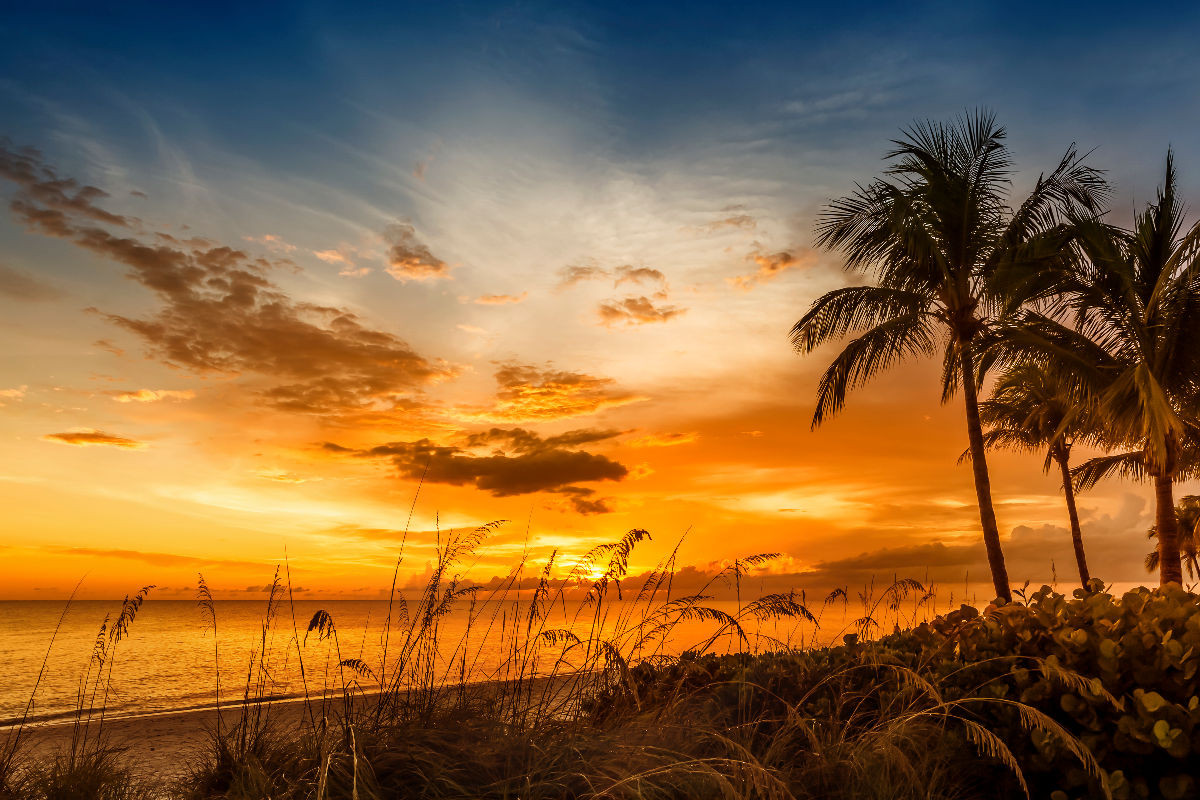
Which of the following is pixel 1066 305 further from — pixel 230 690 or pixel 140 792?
pixel 230 690

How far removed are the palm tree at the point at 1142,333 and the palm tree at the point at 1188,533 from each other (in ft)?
81.8

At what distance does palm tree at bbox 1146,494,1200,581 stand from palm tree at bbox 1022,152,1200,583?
982 inches

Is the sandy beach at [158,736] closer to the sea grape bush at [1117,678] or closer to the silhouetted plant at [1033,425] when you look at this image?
the sea grape bush at [1117,678]

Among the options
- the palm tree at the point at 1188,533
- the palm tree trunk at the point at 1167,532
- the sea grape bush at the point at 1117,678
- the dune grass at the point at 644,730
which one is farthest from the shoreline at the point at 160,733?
the palm tree at the point at 1188,533

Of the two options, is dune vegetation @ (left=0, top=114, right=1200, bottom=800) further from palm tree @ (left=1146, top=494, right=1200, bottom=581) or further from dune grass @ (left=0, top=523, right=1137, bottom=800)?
palm tree @ (left=1146, top=494, right=1200, bottom=581)

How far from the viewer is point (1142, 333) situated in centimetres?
1471

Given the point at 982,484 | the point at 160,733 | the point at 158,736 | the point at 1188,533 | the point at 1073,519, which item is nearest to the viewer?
the point at 158,736

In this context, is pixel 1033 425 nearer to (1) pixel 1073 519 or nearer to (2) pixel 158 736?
(1) pixel 1073 519

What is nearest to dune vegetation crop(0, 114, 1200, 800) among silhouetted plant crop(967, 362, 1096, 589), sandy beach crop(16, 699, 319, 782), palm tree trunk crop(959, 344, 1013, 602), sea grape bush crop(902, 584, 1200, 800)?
sea grape bush crop(902, 584, 1200, 800)

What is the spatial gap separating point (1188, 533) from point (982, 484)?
31340mm

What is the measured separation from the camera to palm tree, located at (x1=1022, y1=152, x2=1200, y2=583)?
13898mm

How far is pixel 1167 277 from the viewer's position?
13.9m

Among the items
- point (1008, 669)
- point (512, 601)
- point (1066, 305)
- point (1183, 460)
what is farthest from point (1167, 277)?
point (512, 601)

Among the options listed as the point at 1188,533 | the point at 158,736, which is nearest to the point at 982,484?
the point at 158,736
